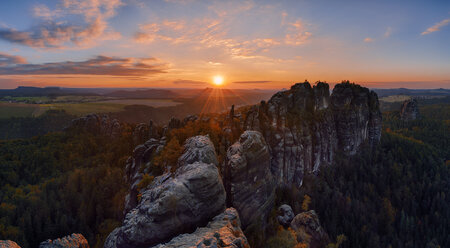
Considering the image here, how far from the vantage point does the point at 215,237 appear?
555 inches

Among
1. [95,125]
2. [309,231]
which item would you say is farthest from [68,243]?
[95,125]

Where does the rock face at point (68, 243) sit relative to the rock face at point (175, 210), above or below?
below

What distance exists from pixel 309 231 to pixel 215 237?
2289 cm

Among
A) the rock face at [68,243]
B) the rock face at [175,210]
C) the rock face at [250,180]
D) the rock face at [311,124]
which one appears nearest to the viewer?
the rock face at [175,210]

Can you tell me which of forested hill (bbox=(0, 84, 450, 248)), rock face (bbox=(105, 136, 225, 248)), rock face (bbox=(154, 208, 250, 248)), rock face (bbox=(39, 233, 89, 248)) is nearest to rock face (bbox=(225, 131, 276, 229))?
forested hill (bbox=(0, 84, 450, 248))

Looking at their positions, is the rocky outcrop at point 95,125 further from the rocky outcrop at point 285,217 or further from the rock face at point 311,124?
the rocky outcrop at point 285,217

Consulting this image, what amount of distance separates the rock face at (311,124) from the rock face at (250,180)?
26.7 m

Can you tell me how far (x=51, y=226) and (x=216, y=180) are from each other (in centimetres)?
5937

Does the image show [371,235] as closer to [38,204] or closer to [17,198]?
[38,204]

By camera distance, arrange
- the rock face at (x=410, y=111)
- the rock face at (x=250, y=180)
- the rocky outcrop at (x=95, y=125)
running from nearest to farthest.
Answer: the rock face at (x=250, y=180) < the rocky outcrop at (x=95, y=125) < the rock face at (x=410, y=111)

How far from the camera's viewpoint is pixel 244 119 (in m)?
62.6

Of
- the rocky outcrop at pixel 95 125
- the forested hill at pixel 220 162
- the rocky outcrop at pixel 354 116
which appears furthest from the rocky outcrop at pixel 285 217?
the rocky outcrop at pixel 95 125

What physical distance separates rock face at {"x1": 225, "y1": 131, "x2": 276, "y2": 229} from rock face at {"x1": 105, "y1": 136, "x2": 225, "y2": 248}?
742 cm

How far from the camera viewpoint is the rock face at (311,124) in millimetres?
59312
